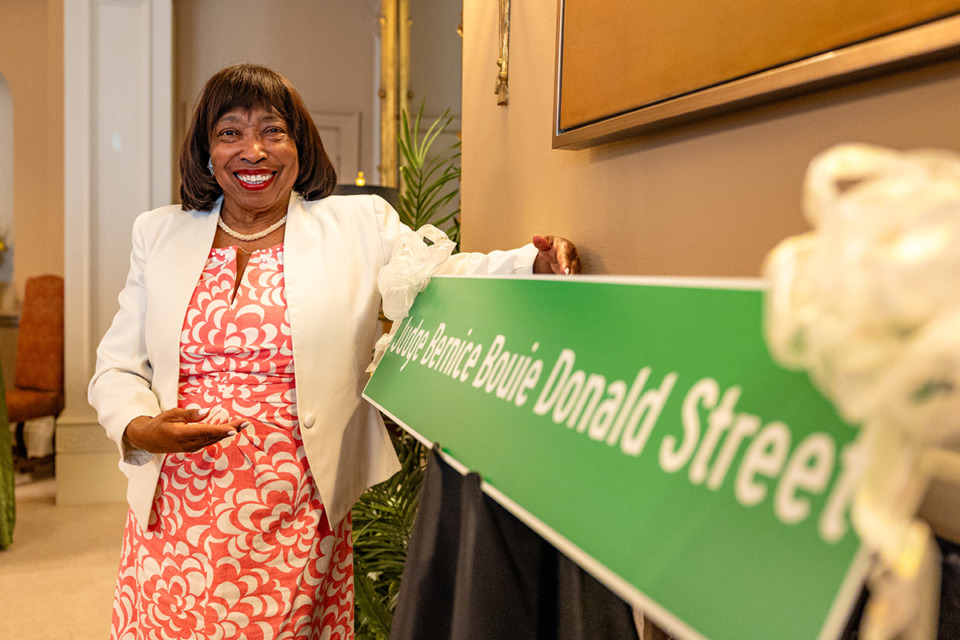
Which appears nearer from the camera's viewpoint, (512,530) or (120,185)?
(512,530)

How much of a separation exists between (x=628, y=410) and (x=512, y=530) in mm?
289

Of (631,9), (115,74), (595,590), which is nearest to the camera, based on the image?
(595,590)

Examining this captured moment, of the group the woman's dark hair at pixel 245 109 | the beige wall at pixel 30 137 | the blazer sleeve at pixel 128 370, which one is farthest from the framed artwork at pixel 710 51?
the beige wall at pixel 30 137

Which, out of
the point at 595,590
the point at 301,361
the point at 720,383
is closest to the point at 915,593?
the point at 720,383

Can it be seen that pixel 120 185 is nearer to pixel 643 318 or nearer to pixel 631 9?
pixel 631 9

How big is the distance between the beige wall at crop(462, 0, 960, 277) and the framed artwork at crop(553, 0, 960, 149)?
3 cm

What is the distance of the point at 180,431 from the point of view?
4.41 ft

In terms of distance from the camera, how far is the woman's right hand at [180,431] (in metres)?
1.34

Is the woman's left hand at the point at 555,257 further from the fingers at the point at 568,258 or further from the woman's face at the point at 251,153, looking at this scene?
the woman's face at the point at 251,153

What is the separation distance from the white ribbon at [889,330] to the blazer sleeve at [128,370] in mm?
1390

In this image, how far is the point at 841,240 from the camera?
0.39m

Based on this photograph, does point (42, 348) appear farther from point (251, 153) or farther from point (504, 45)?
point (504, 45)

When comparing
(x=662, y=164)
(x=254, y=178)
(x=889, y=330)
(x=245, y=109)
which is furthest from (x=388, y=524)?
(x=889, y=330)

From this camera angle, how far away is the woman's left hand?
124cm
